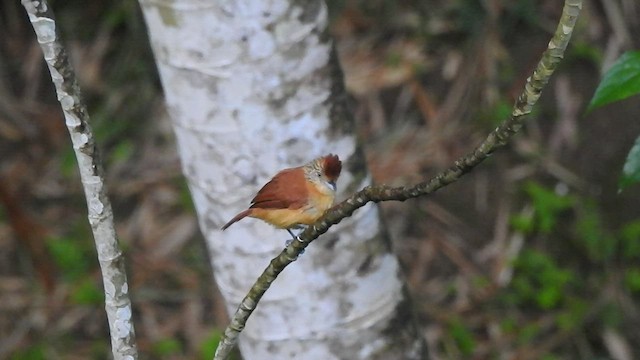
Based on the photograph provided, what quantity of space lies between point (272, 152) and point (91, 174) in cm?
55

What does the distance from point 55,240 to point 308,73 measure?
2.55 metres

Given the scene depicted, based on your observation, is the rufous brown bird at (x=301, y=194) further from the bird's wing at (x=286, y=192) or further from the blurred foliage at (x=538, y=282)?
the blurred foliage at (x=538, y=282)

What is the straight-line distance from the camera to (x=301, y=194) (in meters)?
1.66

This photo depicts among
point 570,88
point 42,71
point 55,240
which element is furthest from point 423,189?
point 42,71

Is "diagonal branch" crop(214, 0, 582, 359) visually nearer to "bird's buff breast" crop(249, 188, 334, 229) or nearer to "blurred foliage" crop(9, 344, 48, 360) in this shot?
"bird's buff breast" crop(249, 188, 334, 229)

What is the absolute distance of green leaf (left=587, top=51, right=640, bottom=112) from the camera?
1.65 meters

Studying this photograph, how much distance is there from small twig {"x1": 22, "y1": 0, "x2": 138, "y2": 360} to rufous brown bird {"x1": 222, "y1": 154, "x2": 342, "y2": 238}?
271 mm

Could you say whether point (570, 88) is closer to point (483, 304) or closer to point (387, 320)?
point (483, 304)

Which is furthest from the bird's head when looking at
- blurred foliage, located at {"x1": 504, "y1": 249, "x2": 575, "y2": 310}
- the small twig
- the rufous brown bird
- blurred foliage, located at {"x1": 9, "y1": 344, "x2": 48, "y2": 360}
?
blurred foliage, located at {"x1": 9, "y1": 344, "x2": 48, "y2": 360}

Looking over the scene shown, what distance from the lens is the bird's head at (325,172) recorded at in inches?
63.4

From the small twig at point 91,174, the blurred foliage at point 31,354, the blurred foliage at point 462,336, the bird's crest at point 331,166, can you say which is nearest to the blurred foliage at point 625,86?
the bird's crest at point 331,166

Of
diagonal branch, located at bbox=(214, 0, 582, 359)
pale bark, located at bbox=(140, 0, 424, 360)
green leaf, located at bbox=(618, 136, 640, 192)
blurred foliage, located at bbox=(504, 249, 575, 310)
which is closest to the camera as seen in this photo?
diagonal branch, located at bbox=(214, 0, 582, 359)

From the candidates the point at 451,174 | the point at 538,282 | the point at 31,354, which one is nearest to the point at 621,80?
the point at 451,174

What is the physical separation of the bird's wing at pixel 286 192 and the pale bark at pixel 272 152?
0.34 metres
